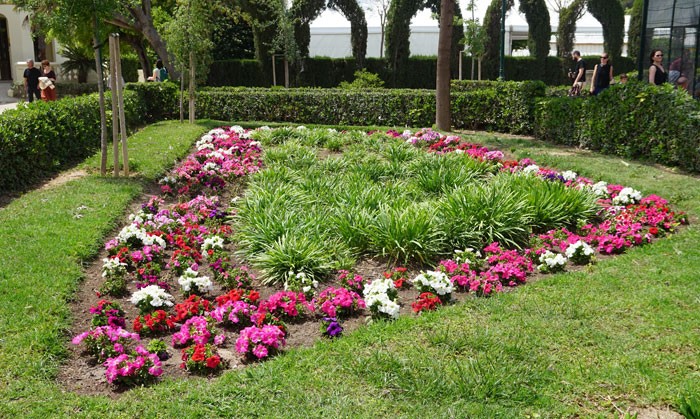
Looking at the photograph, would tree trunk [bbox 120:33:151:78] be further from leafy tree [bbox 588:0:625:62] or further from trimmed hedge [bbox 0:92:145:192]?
leafy tree [bbox 588:0:625:62]

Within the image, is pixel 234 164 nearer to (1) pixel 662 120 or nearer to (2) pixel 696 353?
(1) pixel 662 120

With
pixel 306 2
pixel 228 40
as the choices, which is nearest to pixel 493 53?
pixel 306 2

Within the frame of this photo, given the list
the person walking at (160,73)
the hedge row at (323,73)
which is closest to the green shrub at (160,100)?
the person walking at (160,73)

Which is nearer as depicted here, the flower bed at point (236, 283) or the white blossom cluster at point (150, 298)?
the flower bed at point (236, 283)

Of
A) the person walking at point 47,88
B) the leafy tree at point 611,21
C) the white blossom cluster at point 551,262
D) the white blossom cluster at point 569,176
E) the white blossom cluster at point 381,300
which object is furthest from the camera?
the leafy tree at point 611,21

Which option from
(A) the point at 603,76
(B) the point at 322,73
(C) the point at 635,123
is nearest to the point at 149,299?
(C) the point at 635,123

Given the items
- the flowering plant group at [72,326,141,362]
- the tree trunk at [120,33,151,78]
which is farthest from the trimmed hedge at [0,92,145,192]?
the tree trunk at [120,33,151,78]

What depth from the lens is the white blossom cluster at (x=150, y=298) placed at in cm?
469

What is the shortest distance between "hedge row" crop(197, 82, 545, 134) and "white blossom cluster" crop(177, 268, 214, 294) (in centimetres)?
1051

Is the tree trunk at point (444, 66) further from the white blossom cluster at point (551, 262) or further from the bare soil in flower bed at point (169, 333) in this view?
the bare soil in flower bed at point (169, 333)

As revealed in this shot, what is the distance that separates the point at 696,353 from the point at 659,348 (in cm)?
19

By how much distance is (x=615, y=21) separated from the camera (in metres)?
30.0

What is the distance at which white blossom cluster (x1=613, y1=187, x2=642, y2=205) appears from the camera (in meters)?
7.22

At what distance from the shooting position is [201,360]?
3.87 m
